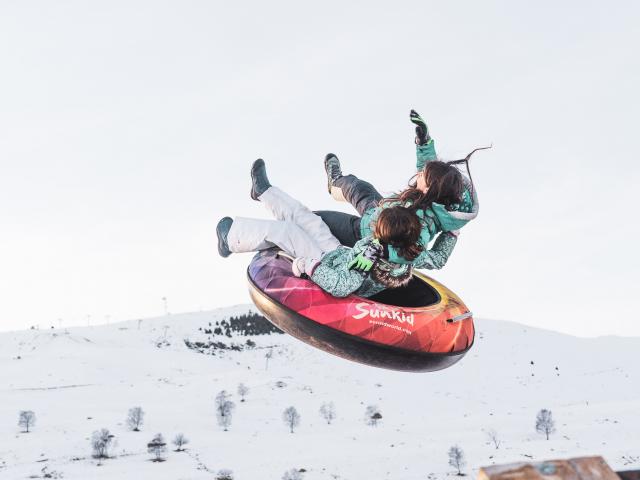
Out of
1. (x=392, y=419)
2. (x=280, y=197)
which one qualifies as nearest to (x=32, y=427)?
(x=392, y=419)

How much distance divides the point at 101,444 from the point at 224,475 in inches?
263

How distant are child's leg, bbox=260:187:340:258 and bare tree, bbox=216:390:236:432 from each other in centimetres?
3157

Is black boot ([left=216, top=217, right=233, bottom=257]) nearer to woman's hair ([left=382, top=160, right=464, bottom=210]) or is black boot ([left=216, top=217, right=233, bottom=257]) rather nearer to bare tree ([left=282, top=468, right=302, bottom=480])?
woman's hair ([left=382, top=160, right=464, bottom=210])

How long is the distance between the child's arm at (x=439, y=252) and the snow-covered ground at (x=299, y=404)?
78.4 feet

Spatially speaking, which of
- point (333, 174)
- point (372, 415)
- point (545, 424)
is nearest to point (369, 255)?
point (333, 174)

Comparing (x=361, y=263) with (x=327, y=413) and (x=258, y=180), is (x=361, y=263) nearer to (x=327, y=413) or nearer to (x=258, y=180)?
(x=258, y=180)

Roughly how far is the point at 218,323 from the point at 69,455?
114 feet

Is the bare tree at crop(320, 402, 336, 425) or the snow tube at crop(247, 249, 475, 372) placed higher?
the snow tube at crop(247, 249, 475, 372)

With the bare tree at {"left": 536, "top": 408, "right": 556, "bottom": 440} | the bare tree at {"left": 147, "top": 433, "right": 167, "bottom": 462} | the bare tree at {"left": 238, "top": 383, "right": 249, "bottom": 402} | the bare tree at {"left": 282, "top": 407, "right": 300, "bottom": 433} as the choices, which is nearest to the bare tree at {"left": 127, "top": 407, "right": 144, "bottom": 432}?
the bare tree at {"left": 147, "top": 433, "right": 167, "bottom": 462}

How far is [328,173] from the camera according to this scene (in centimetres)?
675

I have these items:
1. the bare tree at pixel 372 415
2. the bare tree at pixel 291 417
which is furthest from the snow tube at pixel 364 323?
the bare tree at pixel 372 415

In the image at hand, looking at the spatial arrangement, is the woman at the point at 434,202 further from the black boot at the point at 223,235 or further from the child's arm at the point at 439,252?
the black boot at the point at 223,235

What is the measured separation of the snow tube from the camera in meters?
5.43

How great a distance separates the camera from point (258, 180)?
6738 mm
